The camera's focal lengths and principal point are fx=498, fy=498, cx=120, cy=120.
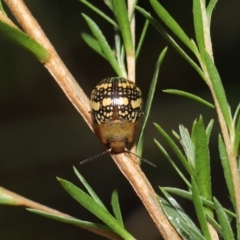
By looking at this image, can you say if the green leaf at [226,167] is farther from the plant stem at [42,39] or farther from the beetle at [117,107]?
the beetle at [117,107]

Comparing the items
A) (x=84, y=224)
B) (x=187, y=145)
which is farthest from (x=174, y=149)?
(x=84, y=224)

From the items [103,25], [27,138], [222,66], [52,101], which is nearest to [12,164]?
[27,138]

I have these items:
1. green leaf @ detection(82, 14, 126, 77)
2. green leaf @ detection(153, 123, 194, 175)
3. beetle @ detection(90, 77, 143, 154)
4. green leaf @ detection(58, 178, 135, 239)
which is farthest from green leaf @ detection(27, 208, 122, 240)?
beetle @ detection(90, 77, 143, 154)

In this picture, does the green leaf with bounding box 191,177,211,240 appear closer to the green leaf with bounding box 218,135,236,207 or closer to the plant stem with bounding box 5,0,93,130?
the green leaf with bounding box 218,135,236,207

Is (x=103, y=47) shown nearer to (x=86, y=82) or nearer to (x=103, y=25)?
(x=103, y=25)

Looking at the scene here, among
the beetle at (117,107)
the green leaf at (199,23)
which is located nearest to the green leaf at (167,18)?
the green leaf at (199,23)

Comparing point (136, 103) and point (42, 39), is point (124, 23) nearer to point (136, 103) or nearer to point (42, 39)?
point (42, 39)

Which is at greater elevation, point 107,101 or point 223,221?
point 107,101
